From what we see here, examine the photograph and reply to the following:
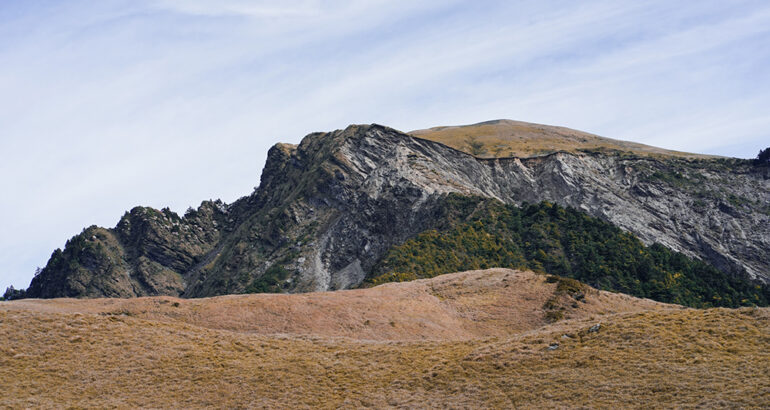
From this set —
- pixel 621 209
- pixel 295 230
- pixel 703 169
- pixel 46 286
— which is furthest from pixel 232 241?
pixel 703 169

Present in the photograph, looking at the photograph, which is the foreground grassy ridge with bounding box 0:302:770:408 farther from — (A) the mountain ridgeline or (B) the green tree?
(B) the green tree

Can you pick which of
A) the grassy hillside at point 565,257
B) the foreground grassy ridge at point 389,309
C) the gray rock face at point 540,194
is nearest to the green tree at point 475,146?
the gray rock face at point 540,194

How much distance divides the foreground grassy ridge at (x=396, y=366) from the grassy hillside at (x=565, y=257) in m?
32.9

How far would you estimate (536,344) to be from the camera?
114 ft

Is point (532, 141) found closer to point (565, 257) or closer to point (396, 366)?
point (565, 257)

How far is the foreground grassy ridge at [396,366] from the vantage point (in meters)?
27.7

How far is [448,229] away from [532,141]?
2008 inches

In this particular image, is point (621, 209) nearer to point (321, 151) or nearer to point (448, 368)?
point (321, 151)

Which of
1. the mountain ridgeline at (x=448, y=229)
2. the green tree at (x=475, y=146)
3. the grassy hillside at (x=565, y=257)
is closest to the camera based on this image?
the grassy hillside at (x=565, y=257)

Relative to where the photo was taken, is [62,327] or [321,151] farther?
[321,151]

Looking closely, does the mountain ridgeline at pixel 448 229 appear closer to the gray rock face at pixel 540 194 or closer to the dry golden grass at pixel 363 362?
the gray rock face at pixel 540 194

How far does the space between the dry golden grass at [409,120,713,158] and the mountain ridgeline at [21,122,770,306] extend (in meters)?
4.01

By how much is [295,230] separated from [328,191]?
9.31 m

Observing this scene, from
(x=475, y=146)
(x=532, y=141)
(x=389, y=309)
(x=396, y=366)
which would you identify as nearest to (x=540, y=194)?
(x=475, y=146)
